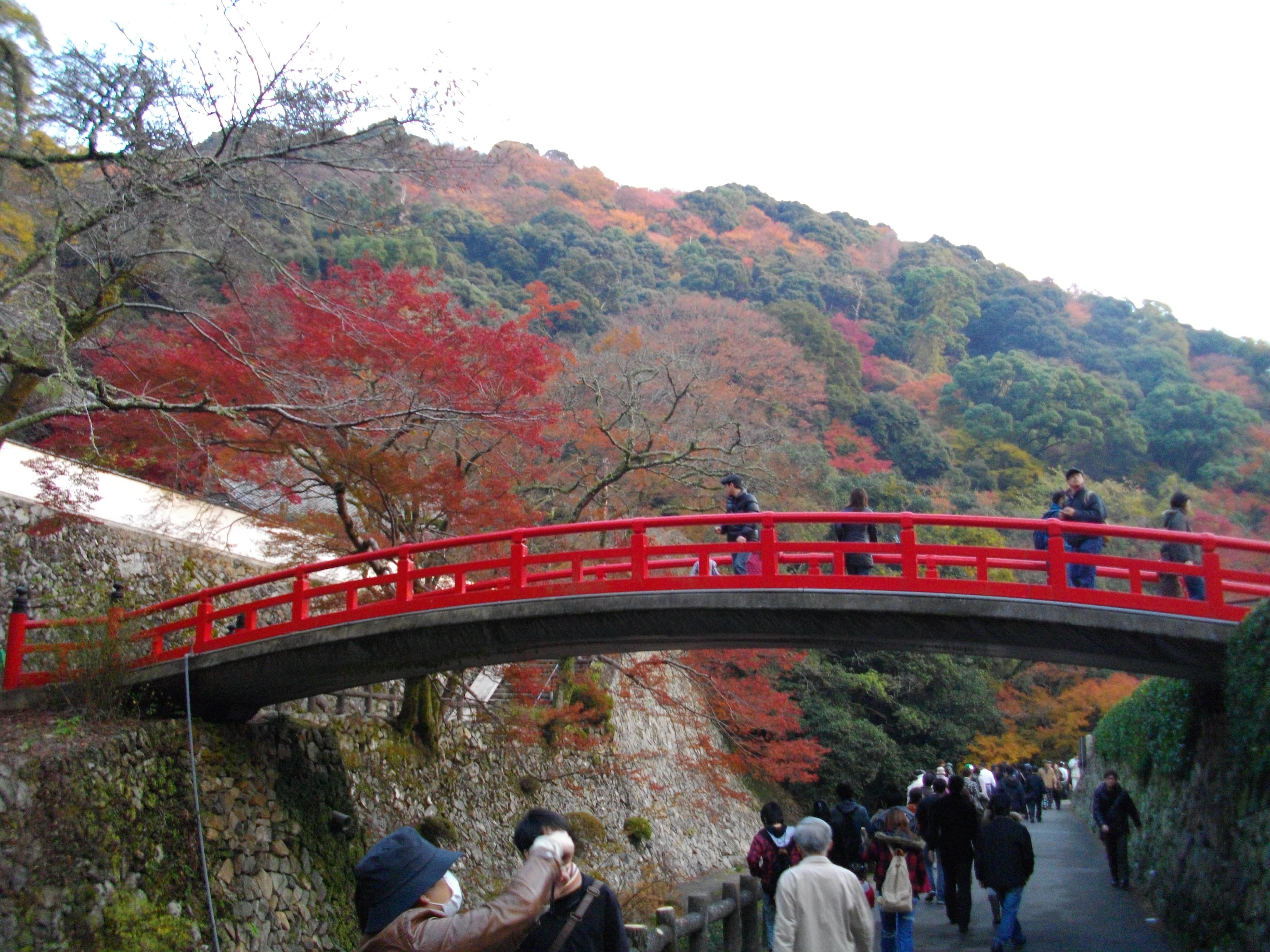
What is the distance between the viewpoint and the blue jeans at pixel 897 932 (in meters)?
7.42

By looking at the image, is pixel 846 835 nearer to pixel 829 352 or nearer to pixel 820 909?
pixel 820 909

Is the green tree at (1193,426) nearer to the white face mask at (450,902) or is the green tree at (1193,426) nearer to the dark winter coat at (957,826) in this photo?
the dark winter coat at (957,826)

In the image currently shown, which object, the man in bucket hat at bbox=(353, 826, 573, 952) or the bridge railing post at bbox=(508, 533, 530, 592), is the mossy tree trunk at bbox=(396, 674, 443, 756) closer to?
the bridge railing post at bbox=(508, 533, 530, 592)

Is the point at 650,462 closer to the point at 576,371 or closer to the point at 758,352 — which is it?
the point at 576,371

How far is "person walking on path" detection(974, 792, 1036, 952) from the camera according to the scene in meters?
8.09

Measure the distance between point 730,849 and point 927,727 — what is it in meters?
5.78

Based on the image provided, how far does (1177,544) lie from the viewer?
8.70m

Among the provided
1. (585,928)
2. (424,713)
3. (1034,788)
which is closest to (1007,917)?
(585,928)

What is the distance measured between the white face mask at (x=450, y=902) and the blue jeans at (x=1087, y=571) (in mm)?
6201

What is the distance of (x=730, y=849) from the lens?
18797mm

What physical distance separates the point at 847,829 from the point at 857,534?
2.63m

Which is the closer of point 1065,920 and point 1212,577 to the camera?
point 1212,577

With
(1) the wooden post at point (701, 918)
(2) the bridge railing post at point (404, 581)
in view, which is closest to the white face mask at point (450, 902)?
(1) the wooden post at point (701, 918)

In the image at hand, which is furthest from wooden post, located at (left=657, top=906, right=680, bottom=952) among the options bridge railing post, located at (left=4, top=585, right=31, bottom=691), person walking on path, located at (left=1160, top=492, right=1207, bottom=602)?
bridge railing post, located at (left=4, top=585, right=31, bottom=691)
